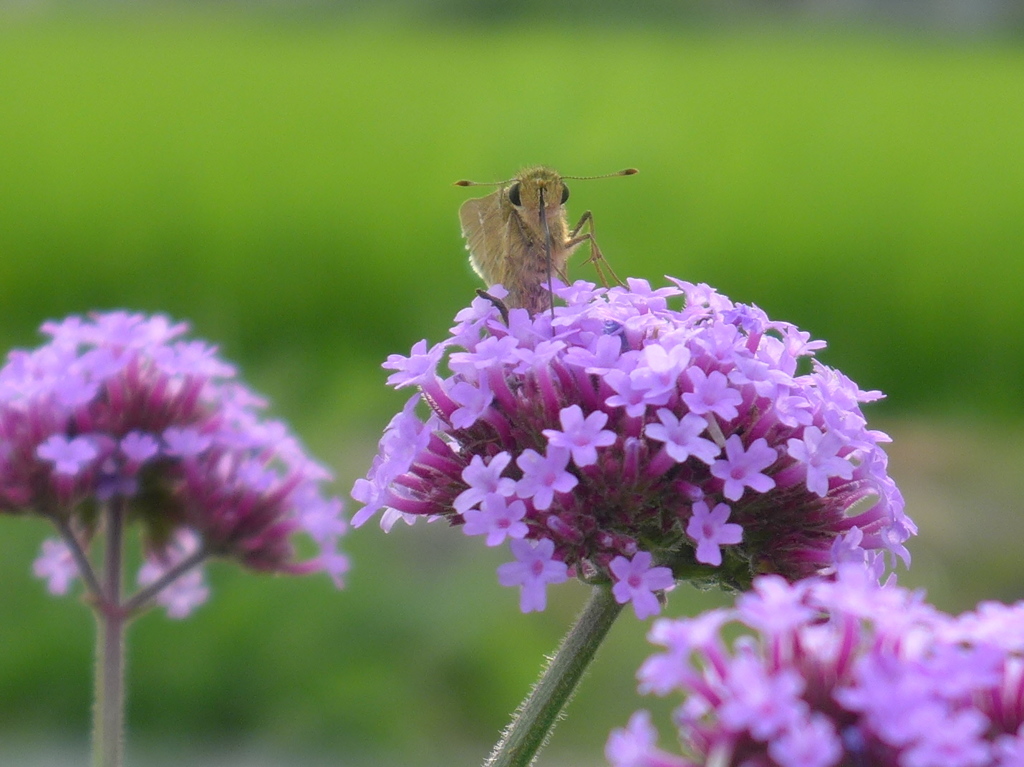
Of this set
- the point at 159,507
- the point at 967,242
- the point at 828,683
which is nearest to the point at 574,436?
the point at 828,683

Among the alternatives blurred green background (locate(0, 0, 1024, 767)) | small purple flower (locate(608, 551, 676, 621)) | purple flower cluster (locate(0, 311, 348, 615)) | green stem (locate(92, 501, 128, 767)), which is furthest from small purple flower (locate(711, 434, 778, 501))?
blurred green background (locate(0, 0, 1024, 767))

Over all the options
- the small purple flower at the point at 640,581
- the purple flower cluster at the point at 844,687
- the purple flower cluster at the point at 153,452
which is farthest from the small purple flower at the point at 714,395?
the purple flower cluster at the point at 153,452

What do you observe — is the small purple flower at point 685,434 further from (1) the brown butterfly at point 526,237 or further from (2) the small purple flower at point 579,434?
(1) the brown butterfly at point 526,237

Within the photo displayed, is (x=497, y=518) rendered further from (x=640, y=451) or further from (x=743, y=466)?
(x=743, y=466)

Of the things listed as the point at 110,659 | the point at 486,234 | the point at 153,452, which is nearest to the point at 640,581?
the point at 486,234

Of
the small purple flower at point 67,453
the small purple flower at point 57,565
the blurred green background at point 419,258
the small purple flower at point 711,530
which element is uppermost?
the blurred green background at point 419,258

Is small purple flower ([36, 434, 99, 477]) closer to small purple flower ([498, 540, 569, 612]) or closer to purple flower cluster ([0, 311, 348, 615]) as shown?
purple flower cluster ([0, 311, 348, 615])

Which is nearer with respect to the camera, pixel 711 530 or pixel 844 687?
pixel 844 687
